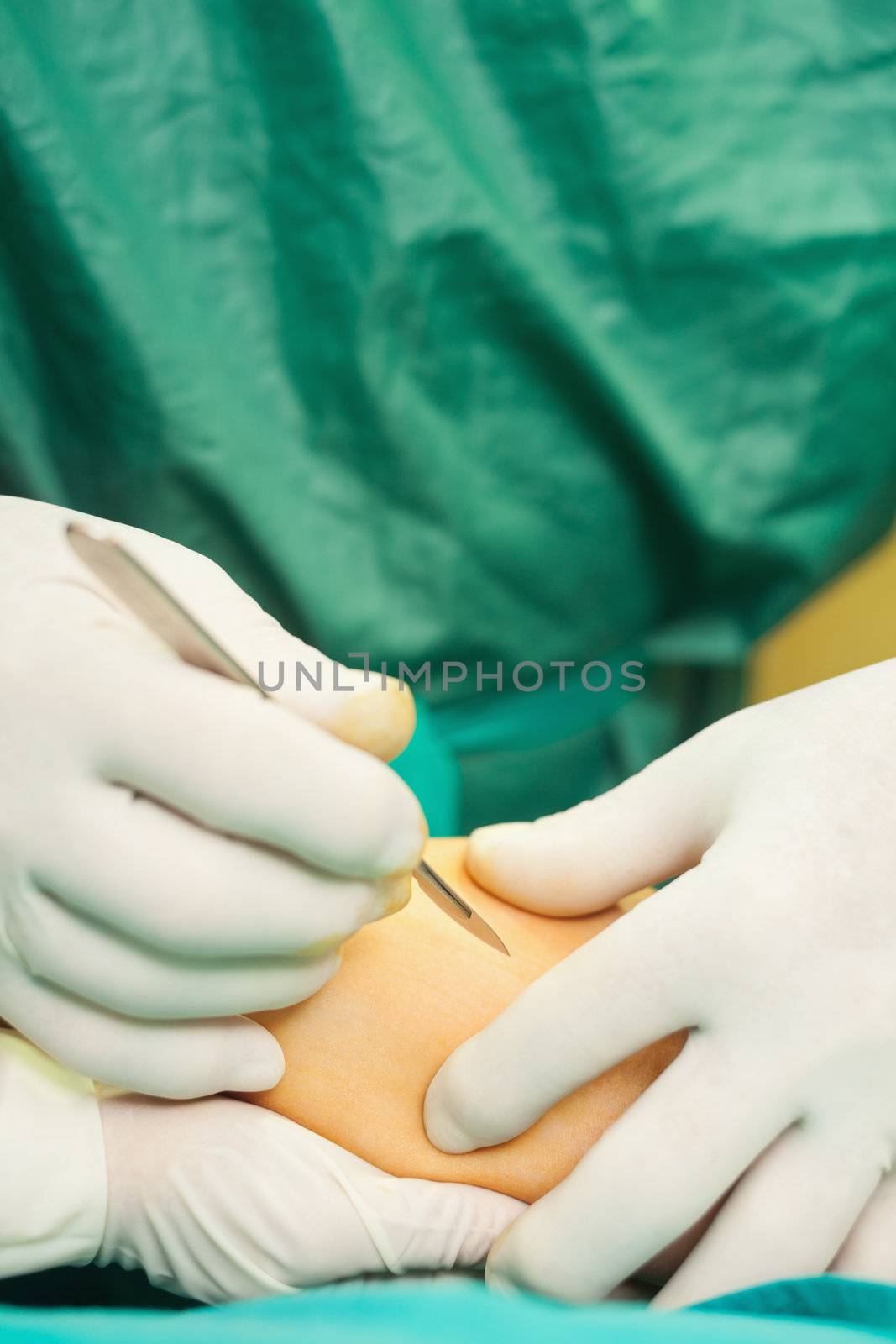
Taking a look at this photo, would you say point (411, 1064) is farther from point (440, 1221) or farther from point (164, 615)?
point (164, 615)

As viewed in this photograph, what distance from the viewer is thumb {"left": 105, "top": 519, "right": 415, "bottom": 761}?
1.88 ft

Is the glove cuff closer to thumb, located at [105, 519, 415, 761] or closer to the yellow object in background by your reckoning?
thumb, located at [105, 519, 415, 761]

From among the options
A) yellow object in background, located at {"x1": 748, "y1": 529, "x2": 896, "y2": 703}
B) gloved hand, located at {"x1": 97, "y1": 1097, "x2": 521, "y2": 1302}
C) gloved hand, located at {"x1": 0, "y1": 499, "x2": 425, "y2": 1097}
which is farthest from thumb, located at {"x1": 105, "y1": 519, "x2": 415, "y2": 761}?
yellow object in background, located at {"x1": 748, "y1": 529, "x2": 896, "y2": 703}

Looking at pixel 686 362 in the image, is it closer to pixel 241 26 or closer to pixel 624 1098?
pixel 241 26

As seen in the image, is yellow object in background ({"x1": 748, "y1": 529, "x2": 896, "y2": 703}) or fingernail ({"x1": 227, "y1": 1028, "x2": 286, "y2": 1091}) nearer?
fingernail ({"x1": 227, "y1": 1028, "x2": 286, "y2": 1091})

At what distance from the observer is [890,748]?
25.2 inches

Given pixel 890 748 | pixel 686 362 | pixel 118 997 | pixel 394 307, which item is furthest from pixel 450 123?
pixel 118 997

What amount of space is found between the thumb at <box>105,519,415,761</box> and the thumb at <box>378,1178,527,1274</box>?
0.88 feet

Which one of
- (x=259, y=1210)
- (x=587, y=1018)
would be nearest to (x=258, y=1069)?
(x=259, y=1210)

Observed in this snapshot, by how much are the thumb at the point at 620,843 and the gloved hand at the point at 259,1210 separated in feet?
0.66

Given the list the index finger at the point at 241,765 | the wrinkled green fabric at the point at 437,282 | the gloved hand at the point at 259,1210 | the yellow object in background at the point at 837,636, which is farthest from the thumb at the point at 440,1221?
the yellow object in background at the point at 837,636

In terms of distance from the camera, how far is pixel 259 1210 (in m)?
0.58

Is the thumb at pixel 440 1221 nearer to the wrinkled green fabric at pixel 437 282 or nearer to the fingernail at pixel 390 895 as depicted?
the fingernail at pixel 390 895

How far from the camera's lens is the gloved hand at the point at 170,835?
528 mm
